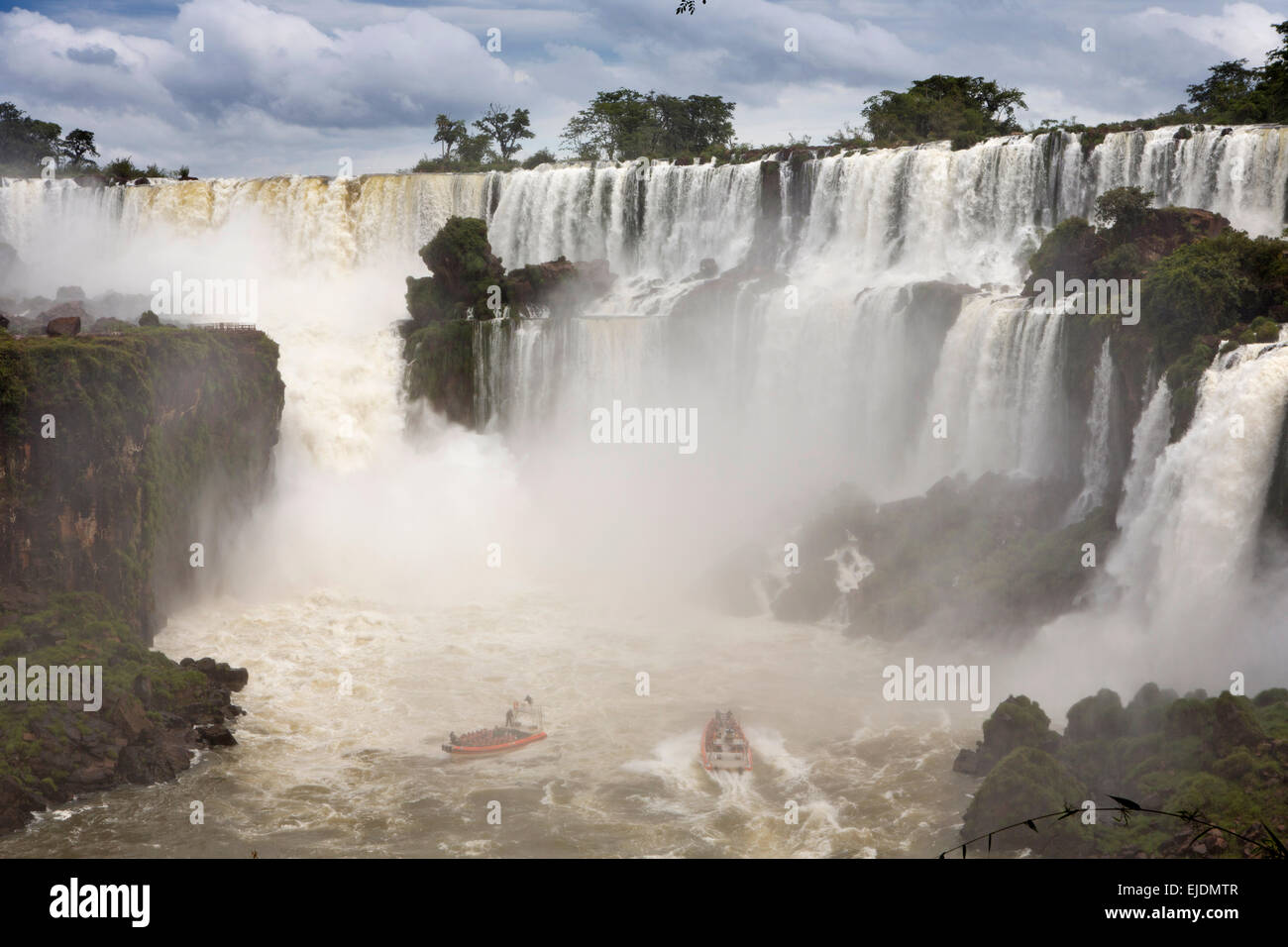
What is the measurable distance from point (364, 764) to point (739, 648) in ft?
35.4

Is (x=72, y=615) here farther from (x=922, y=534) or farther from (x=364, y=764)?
(x=922, y=534)

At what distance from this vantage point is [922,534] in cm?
3406

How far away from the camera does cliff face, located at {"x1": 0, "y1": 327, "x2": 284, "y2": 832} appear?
22.9 m

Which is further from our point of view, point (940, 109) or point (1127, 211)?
point (940, 109)

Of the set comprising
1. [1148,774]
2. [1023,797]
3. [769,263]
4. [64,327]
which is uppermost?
[769,263]

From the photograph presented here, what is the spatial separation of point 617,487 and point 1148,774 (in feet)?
82.6

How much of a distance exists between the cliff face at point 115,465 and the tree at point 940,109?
123 feet

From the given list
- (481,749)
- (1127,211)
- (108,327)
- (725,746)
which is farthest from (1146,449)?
(108,327)

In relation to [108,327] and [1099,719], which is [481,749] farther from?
[108,327]

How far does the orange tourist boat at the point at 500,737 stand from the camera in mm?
24375

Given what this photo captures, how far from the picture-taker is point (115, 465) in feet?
92.3

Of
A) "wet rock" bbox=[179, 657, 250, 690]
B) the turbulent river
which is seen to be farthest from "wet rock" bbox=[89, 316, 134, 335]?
"wet rock" bbox=[179, 657, 250, 690]

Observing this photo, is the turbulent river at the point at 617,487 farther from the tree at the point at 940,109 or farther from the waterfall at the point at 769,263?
the tree at the point at 940,109
